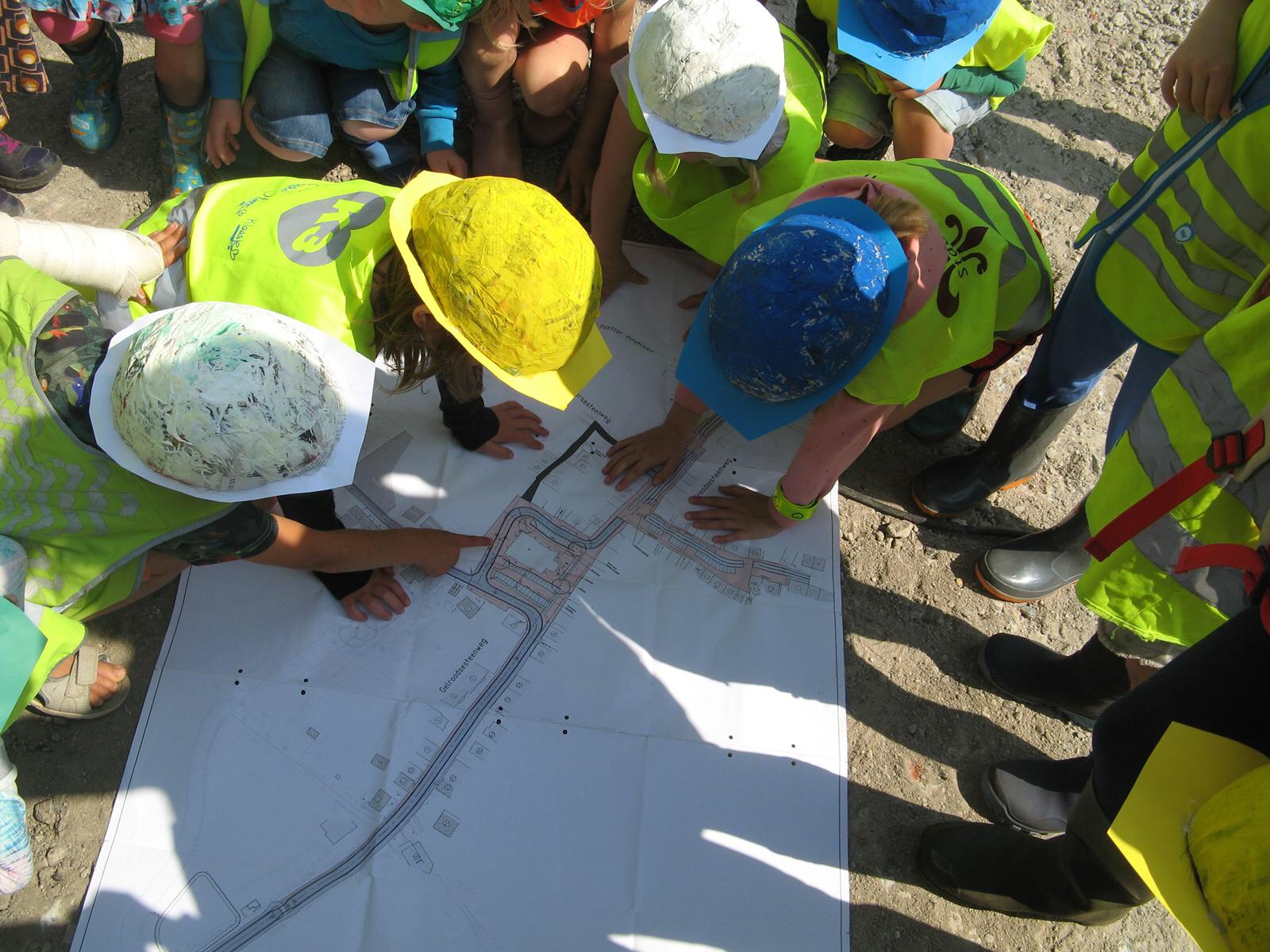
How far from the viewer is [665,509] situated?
167 centimetres

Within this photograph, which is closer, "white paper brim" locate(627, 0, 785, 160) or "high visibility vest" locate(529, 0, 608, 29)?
"white paper brim" locate(627, 0, 785, 160)

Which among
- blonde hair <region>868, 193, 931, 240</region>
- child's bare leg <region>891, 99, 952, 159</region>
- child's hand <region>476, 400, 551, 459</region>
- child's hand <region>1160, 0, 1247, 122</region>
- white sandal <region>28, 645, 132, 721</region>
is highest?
child's hand <region>1160, 0, 1247, 122</region>

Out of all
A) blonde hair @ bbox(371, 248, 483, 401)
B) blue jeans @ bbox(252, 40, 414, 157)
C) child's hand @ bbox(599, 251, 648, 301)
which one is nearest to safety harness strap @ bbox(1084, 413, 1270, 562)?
blonde hair @ bbox(371, 248, 483, 401)

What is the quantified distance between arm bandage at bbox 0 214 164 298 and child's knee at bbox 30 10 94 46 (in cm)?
70

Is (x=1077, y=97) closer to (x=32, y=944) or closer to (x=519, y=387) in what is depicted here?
(x=519, y=387)

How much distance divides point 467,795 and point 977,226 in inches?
51.8

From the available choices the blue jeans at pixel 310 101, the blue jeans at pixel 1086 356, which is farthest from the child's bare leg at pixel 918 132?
the blue jeans at pixel 310 101

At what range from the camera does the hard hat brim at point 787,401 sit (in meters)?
1.21

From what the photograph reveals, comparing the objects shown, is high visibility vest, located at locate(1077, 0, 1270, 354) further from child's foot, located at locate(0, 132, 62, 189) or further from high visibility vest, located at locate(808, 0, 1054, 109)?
child's foot, located at locate(0, 132, 62, 189)

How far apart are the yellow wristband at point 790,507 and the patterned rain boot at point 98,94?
6.04ft

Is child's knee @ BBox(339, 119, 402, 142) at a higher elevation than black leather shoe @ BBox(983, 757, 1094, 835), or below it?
higher

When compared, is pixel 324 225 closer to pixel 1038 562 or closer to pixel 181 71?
pixel 181 71

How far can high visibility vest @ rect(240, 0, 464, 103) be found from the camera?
1.69 metres

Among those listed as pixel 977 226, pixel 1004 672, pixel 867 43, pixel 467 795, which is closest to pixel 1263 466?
pixel 977 226
